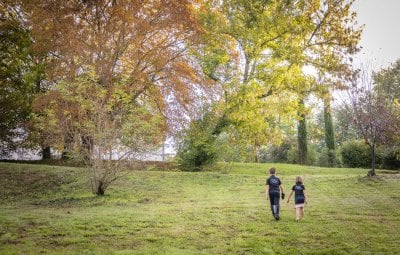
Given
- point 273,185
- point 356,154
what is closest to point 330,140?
point 356,154

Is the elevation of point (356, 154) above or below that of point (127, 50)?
below

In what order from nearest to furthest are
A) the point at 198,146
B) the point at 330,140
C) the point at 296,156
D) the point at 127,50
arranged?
the point at 127,50
the point at 198,146
the point at 330,140
the point at 296,156

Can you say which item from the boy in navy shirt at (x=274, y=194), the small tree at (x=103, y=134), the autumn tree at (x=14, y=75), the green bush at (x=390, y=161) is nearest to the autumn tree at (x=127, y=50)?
the small tree at (x=103, y=134)

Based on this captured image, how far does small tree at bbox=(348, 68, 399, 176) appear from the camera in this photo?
1993 centimetres

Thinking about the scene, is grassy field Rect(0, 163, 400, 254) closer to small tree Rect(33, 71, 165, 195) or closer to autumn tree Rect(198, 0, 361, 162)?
small tree Rect(33, 71, 165, 195)

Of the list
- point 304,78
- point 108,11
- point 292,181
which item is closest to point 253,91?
point 304,78

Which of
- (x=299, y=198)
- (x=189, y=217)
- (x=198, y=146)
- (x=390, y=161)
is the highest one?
(x=198, y=146)

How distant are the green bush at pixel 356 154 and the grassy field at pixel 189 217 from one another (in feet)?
33.2

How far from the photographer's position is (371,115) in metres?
20.0

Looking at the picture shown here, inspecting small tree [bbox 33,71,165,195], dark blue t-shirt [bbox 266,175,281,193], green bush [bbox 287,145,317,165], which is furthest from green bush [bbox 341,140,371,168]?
dark blue t-shirt [bbox 266,175,281,193]

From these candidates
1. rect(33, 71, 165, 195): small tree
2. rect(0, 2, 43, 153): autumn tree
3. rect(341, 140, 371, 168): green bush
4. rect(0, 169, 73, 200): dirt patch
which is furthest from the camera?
rect(341, 140, 371, 168): green bush

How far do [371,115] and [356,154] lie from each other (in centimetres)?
1178

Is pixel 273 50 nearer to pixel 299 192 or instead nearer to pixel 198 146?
pixel 198 146

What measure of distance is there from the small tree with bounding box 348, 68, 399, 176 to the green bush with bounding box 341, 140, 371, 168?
32.1 ft
